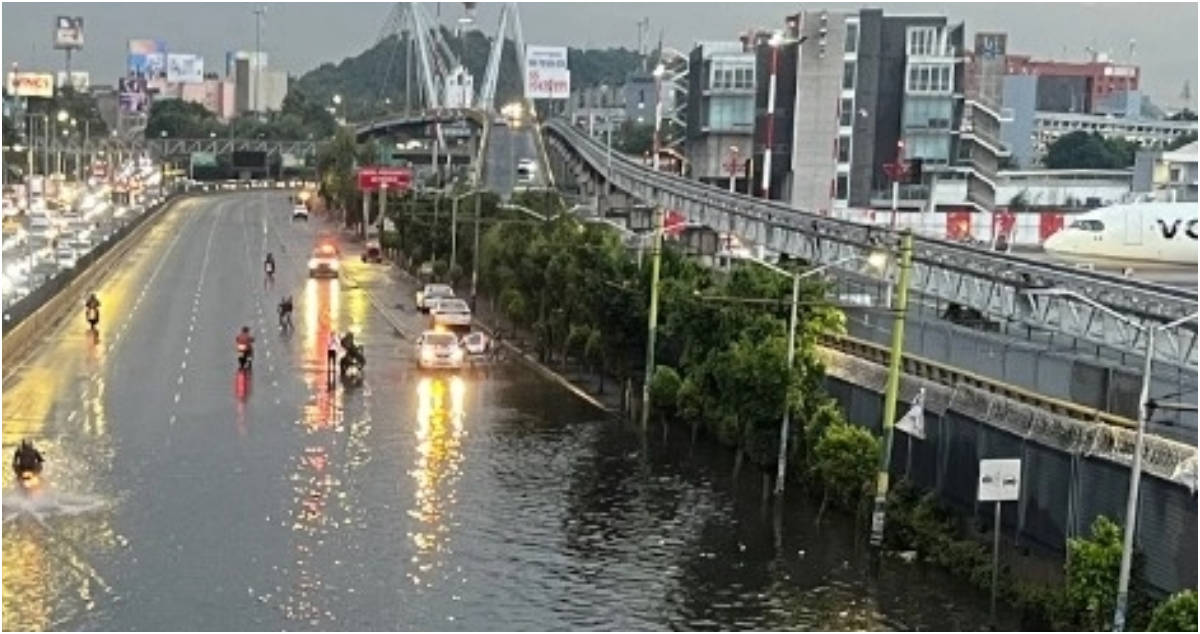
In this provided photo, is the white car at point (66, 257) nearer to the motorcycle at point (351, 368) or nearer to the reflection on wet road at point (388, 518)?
the reflection on wet road at point (388, 518)

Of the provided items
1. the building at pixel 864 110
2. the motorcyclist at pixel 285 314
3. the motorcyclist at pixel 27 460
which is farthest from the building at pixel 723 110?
the motorcyclist at pixel 27 460

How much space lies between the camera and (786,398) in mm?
29922

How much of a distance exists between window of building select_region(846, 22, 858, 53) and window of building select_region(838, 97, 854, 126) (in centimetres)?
284

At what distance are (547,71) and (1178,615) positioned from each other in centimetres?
10228

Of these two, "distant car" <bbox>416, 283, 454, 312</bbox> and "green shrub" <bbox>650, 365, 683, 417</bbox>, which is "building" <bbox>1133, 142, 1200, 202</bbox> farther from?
"green shrub" <bbox>650, 365, 683, 417</bbox>

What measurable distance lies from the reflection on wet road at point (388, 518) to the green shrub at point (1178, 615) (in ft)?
11.2

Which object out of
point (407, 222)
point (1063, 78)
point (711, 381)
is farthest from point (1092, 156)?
point (711, 381)

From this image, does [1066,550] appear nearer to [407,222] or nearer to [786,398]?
[786,398]

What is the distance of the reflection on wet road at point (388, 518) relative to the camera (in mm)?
21719

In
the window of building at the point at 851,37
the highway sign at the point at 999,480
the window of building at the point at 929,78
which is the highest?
the window of building at the point at 851,37

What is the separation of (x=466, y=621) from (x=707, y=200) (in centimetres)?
4191

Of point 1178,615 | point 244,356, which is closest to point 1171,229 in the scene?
point 244,356

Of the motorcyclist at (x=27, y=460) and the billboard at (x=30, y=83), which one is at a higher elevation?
the billboard at (x=30, y=83)

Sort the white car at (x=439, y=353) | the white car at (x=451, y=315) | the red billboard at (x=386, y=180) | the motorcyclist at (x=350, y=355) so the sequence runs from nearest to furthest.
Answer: the motorcyclist at (x=350, y=355)
the white car at (x=439, y=353)
the white car at (x=451, y=315)
the red billboard at (x=386, y=180)
